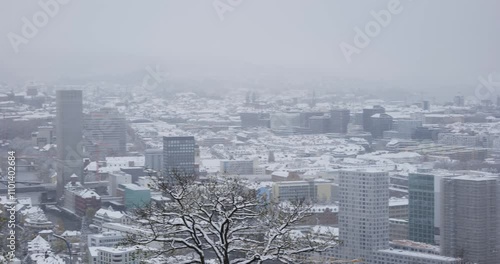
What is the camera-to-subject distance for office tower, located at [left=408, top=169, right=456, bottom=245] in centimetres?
853

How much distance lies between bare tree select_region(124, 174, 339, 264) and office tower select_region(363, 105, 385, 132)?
14.7 m

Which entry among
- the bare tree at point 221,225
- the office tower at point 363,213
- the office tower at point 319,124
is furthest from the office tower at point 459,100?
the bare tree at point 221,225

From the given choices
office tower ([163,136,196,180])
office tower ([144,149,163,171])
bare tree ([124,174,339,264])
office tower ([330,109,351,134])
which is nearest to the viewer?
bare tree ([124,174,339,264])

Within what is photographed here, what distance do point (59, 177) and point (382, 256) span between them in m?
5.44

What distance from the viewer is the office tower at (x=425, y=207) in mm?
8531

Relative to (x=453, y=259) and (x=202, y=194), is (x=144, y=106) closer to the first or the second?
(x=453, y=259)

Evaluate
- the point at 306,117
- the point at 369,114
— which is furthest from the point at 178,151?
the point at 369,114

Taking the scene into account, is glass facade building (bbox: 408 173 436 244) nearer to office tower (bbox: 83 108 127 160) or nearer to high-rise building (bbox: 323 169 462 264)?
high-rise building (bbox: 323 169 462 264)

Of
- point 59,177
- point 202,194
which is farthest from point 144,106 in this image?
point 202,194

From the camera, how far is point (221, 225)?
232 cm

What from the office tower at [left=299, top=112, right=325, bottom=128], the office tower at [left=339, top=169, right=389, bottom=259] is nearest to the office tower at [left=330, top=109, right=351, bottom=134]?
the office tower at [left=299, top=112, right=325, bottom=128]

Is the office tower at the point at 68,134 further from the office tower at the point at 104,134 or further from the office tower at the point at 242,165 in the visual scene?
the office tower at the point at 242,165

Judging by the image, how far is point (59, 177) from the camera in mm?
11742

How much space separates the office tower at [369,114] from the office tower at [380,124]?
0.05 m
